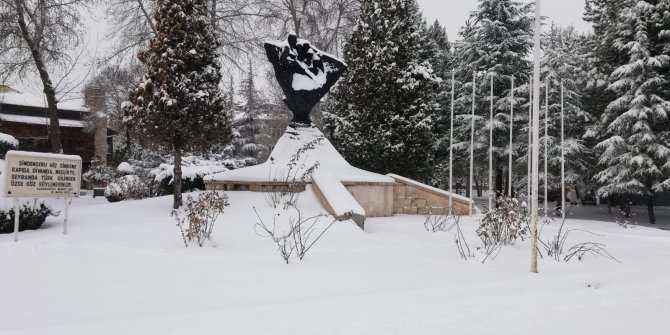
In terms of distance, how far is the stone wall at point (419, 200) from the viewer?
14.1 metres

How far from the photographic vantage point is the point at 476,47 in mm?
23375

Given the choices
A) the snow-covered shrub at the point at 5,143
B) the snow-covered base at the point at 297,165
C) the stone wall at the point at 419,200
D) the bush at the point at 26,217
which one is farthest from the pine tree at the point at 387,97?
the bush at the point at 26,217

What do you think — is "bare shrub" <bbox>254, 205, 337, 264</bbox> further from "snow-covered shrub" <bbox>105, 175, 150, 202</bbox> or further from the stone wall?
"snow-covered shrub" <bbox>105, 175, 150, 202</bbox>

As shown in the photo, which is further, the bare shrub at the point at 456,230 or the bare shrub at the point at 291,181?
the bare shrub at the point at 291,181

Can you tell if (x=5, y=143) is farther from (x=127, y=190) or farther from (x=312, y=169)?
(x=312, y=169)

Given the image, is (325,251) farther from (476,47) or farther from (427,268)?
(476,47)

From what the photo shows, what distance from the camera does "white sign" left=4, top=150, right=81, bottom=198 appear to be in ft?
23.6

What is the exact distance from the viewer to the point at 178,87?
10.5 m

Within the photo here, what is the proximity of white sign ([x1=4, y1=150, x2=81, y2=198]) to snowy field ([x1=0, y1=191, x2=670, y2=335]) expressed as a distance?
2.24 feet

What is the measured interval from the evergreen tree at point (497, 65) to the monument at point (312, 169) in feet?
30.2

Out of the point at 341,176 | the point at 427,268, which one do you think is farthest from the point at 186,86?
the point at 427,268

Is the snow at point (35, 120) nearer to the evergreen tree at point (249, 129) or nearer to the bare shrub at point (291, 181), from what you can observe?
the evergreen tree at point (249, 129)

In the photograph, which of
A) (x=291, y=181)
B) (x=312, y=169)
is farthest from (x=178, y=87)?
(x=312, y=169)

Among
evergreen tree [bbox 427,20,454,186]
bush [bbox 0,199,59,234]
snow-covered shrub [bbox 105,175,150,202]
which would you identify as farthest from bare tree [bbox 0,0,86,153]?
evergreen tree [bbox 427,20,454,186]
